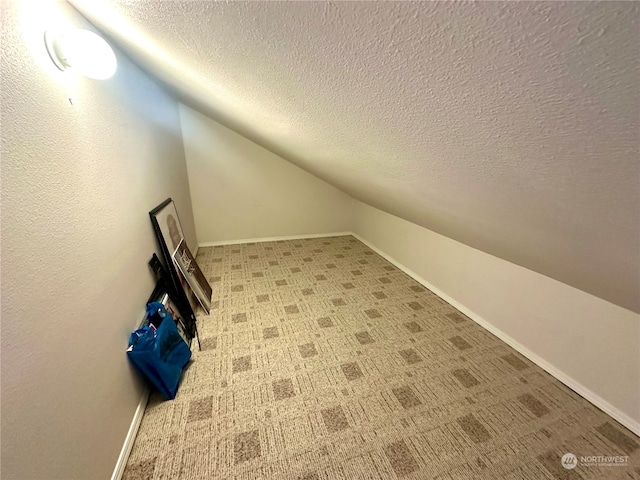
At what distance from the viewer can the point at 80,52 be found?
103 centimetres

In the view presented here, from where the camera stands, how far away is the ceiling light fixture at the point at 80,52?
0.98 meters

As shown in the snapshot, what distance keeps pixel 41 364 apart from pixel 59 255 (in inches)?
13.6

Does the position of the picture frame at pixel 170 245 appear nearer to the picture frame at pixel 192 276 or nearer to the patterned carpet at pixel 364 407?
the picture frame at pixel 192 276

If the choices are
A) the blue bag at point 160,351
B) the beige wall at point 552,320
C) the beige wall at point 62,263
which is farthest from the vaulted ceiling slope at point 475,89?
the blue bag at point 160,351

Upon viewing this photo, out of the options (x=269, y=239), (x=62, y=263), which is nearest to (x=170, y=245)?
(x=62, y=263)

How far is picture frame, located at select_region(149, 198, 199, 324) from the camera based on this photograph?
77.4 inches

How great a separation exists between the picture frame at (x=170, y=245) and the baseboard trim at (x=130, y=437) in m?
0.66

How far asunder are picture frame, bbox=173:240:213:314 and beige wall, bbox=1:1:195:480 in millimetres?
677

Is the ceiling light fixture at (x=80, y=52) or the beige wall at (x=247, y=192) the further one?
the beige wall at (x=247, y=192)

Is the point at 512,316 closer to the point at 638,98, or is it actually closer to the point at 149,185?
the point at 638,98

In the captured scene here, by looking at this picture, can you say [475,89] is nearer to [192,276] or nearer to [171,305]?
[171,305]

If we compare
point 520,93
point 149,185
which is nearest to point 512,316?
point 520,93

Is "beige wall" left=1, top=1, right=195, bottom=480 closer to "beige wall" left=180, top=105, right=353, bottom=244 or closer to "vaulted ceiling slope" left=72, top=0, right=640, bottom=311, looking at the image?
"vaulted ceiling slope" left=72, top=0, right=640, bottom=311

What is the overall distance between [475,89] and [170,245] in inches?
89.8
